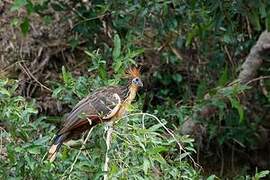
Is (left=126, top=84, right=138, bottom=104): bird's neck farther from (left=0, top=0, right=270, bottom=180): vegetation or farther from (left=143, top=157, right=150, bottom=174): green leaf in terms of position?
(left=143, top=157, right=150, bottom=174): green leaf

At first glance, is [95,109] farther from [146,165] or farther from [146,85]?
[146,85]

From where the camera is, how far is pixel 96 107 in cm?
379

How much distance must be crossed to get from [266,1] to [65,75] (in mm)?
1189

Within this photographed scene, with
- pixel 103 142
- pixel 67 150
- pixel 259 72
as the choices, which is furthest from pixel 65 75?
pixel 259 72

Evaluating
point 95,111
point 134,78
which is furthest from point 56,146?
point 134,78

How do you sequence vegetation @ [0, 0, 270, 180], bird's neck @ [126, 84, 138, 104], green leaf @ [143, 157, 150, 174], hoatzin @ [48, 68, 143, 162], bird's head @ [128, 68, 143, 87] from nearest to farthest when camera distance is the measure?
1. green leaf @ [143, 157, 150, 174]
2. vegetation @ [0, 0, 270, 180]
3. hoatzin @ [48, 68, 143, 162]
4. bird's neck @ [126, 84, 138, 104]
5. bird's head @ [128, 68, 143, 87]

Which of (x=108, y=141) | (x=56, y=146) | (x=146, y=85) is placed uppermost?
(x=108, y=141)

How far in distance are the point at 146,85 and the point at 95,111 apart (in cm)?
305

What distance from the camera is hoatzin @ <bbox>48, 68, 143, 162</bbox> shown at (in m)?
3.67

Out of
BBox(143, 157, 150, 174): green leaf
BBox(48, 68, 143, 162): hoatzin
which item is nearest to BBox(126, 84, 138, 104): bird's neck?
BBox(48, 68, 143, 162): hoatzin

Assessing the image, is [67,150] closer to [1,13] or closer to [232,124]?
[232,124]

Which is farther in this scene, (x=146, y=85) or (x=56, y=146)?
(x=146, y=85)

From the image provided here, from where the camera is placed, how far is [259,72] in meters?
6.25

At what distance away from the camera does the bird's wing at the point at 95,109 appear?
3.70 m
